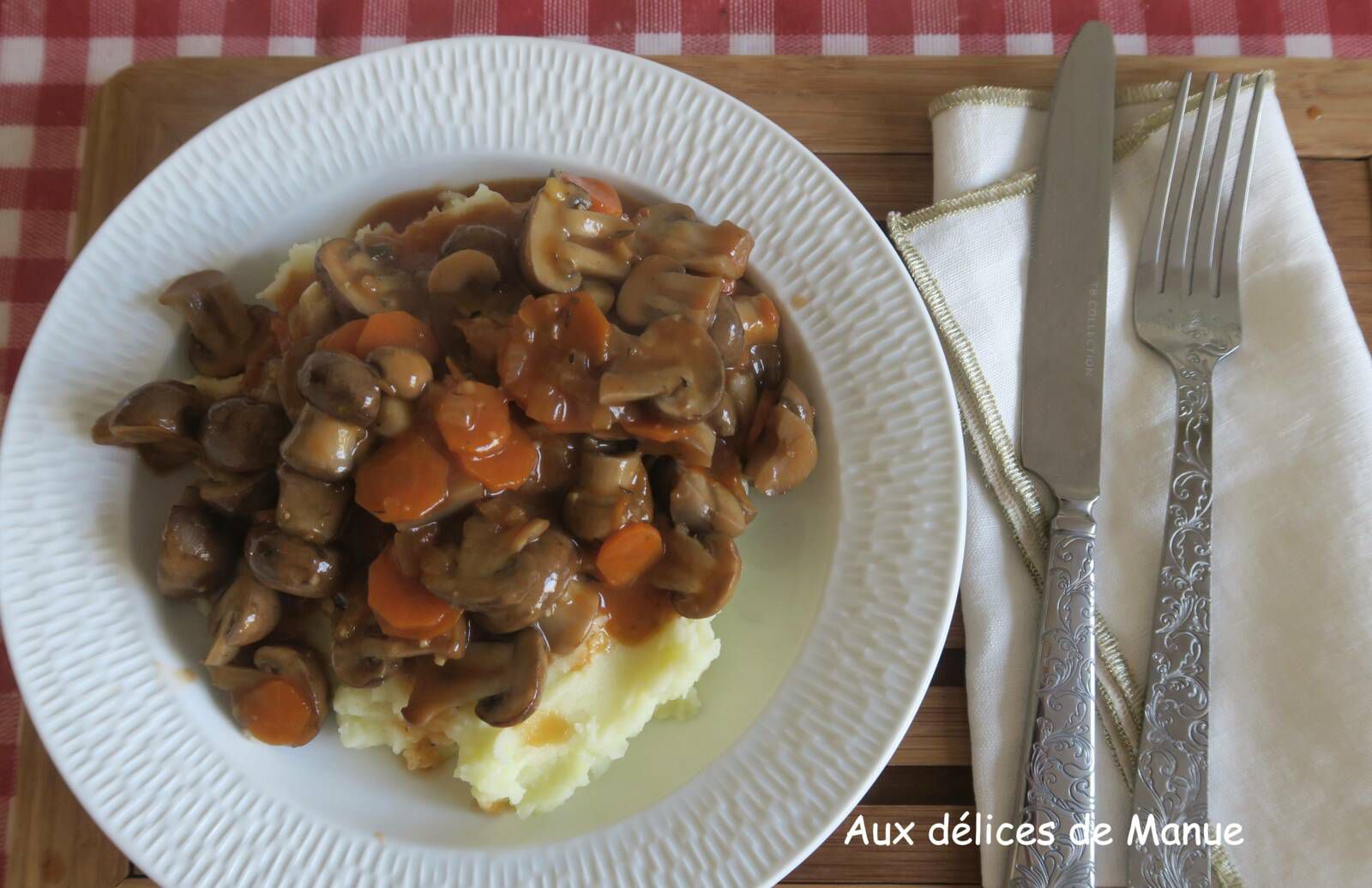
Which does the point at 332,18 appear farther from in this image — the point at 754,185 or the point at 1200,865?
the point at 1200,865

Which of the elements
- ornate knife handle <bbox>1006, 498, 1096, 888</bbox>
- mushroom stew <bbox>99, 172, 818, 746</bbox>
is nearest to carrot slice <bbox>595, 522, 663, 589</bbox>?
mushroom stew <bbox>99, 172, 818, 746</bbox>

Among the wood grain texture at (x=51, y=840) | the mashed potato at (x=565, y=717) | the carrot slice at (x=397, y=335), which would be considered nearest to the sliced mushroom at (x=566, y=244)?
the carrot slice at (x=397, y=335)

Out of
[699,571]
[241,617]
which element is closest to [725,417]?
[699,571]

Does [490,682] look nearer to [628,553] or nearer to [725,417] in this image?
[628,553]

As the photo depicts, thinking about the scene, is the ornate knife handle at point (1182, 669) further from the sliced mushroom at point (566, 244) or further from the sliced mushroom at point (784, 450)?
the sliced mushroom at point (566, 244)

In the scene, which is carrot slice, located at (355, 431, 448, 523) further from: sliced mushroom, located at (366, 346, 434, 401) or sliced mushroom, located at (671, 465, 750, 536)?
sliced mushroom, located at (671, 465, 750, 536)

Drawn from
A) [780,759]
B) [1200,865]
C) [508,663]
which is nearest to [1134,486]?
[1200,865]
